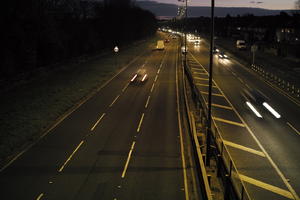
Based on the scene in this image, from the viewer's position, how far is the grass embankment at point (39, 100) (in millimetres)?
22047

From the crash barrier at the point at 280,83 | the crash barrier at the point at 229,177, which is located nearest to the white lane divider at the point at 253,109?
the crash barrier at the point at 280,83

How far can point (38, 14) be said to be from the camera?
46531 millimetres

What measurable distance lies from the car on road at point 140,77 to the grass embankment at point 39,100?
3.44 meters

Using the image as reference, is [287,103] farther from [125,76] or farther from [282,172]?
[125,76]

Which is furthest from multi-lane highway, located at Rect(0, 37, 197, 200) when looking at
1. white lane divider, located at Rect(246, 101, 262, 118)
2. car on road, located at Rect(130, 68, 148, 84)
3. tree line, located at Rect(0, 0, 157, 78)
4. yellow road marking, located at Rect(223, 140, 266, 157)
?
tree line, located at Rect(0, 0, 157, 78)

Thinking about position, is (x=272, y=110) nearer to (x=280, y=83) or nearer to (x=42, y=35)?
(x=280, y=83)

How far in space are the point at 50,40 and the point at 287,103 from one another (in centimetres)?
3408

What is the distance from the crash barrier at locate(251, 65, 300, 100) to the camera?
3459cm

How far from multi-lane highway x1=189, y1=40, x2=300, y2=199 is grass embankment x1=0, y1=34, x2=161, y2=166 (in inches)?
473

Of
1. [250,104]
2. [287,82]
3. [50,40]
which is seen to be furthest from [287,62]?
[50,40]

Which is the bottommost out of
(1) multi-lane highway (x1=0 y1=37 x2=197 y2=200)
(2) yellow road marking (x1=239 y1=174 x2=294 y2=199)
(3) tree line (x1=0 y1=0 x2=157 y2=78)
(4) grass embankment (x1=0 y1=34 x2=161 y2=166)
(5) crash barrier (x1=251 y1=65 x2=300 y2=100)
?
(2) yellow road marking (x1=239 y1=174 x2=294 y2=199)

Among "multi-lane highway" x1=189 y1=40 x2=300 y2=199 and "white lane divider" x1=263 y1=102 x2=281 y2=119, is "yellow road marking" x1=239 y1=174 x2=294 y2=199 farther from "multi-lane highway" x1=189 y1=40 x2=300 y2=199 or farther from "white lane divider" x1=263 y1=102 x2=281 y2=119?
"white lane divider" x1=263 y1=102 x2=281 y2=119

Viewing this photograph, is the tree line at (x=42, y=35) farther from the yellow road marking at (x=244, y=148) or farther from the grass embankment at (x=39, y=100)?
the yellow road marking at (x=244, y=148)

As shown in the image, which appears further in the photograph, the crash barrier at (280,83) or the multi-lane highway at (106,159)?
the crash barrier at (280,83)
